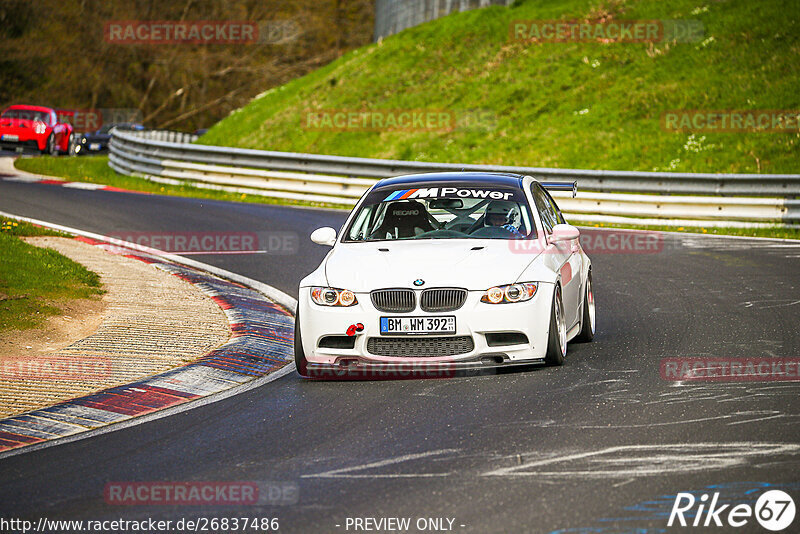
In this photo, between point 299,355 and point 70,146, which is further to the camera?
point 70,146

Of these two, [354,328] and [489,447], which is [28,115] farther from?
[489,447]

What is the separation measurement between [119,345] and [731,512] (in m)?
6.03

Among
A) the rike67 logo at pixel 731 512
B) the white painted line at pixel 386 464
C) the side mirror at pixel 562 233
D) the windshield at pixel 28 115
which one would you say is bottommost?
the white painted line at pixel 386 464

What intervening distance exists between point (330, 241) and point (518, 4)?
27.8 m

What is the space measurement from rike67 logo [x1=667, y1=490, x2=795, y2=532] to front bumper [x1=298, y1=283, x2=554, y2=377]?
9.95 feet

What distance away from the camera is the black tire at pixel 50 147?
3800 cm

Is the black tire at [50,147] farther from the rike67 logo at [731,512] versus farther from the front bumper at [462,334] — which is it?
the rike67 logo at [731,512]

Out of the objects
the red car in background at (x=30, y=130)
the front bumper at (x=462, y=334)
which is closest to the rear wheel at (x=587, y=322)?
the front bumper at (x=462, y=334)

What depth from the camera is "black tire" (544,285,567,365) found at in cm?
855

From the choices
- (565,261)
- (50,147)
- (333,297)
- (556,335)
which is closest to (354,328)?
(333,297)

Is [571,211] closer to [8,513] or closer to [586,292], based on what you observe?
[586,292]

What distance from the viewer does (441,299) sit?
27.6 feet

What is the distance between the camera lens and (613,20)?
32.6 meters

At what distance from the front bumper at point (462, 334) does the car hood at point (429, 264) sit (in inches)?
6.0
